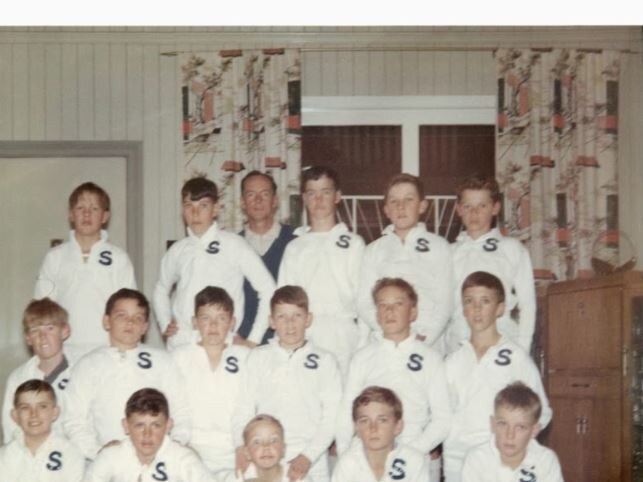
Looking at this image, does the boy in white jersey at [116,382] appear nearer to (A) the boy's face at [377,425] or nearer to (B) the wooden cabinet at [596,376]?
(A) the boy's face at [377,425]

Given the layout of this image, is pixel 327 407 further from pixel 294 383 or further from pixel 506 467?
pixel 506 467

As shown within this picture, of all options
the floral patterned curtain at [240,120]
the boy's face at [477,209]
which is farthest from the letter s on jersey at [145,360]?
the floral patterned curtain at [240,120]

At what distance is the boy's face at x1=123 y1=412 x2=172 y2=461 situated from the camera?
195 cm

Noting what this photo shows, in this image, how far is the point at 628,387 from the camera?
7.20 feet

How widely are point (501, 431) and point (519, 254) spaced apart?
0.44m

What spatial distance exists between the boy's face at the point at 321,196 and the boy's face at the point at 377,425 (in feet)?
1.68

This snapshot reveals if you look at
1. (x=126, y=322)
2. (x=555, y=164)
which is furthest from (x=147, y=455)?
(x=555, y=164)

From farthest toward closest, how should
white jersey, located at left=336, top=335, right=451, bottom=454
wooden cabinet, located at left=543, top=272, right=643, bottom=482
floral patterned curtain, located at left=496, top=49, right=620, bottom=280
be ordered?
floral patterned curtain, located at left=496, top=49, right=620, bottom=280 → wooden cabinet, located at left=543, top=272, right=643, bottom=482 → white jersey, located at left=336, top=335, right=451, bottom=454

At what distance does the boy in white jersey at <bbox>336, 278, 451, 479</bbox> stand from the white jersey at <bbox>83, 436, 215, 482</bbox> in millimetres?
332

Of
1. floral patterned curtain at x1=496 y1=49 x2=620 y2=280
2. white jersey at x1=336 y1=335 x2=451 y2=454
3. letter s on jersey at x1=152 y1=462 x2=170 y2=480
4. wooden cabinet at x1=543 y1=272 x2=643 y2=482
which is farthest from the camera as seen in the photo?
floral patterned curtain at x1=496 y1=49 x2=620 y2=280

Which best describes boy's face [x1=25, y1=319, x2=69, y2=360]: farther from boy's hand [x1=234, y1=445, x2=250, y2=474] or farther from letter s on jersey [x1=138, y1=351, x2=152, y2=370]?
boy's hand [x1=234, y1=445, x2=250, y2=474]

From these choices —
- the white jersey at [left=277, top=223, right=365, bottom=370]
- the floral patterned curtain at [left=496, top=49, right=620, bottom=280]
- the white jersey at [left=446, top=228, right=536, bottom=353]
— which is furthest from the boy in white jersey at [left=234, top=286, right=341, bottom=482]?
the floral patterned curtain at [left=496, top=49, right=620, bottom=280]

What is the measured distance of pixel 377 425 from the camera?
6.50ft

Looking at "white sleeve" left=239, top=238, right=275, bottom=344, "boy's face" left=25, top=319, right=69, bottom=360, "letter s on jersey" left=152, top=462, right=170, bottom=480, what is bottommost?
"letter s on jersey" left=152, top=462, right=170, bottom=480
